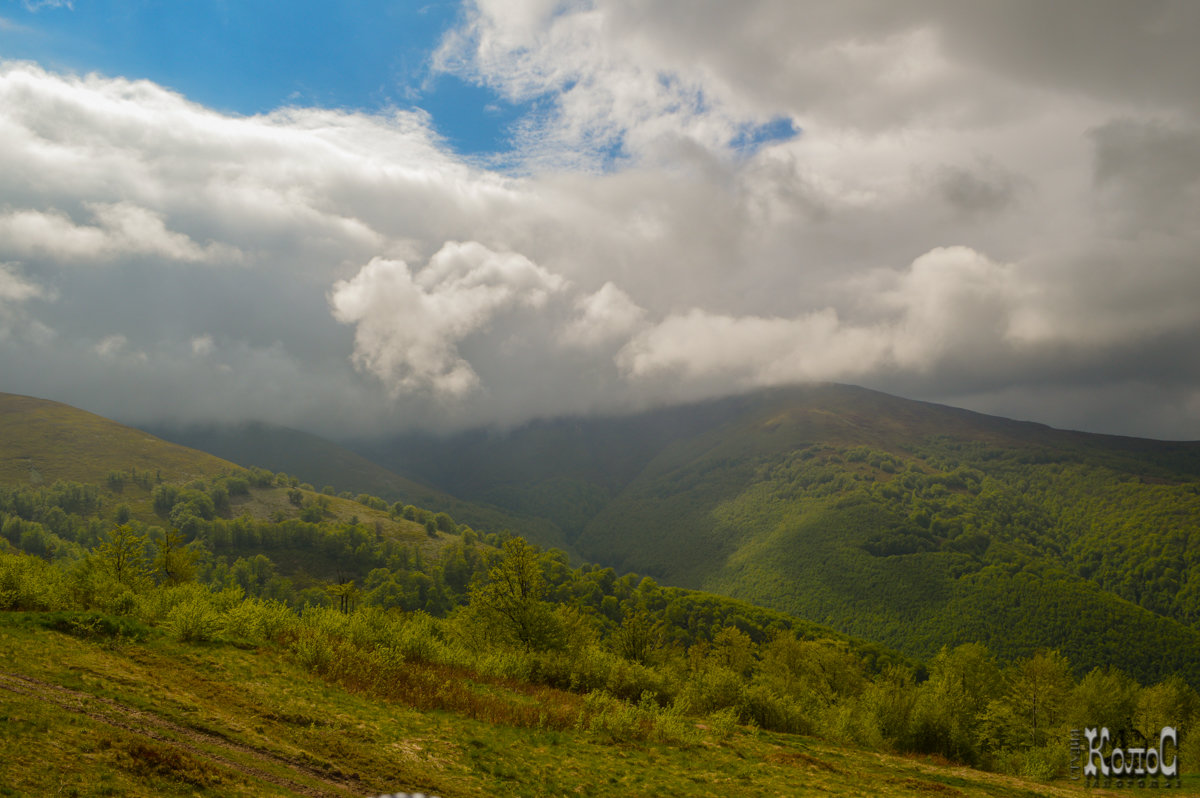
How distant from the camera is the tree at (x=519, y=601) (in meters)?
54.8

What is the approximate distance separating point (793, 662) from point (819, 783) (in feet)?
233

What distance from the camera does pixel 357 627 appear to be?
1518 inches

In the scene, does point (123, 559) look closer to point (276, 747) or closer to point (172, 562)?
point (172, 562)

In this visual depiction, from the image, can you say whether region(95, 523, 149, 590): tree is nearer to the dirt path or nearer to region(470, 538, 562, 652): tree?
region(470, 538, 562, 652): tree

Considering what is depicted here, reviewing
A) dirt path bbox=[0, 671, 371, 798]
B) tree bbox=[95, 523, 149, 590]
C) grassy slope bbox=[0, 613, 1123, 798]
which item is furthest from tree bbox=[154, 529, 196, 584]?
dirt path bbox=[0, 671, 371, 798]

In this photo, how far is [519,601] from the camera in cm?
5597

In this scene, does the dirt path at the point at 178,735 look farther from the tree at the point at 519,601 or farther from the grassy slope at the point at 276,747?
the tree at the point at 519,601

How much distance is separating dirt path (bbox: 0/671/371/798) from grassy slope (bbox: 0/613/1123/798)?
2.4 inches

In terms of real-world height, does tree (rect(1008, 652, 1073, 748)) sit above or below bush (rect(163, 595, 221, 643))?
below

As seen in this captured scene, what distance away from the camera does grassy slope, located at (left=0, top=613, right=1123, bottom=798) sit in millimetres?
16547

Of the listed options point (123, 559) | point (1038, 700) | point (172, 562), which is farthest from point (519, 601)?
point (1038, 700)

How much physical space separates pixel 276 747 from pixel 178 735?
10.3 feet

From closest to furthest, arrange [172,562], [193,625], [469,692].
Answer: [193,625], [469,692], [172,562]

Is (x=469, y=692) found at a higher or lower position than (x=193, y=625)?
lower
